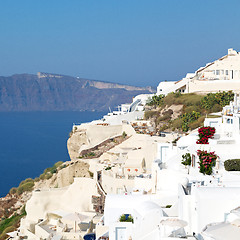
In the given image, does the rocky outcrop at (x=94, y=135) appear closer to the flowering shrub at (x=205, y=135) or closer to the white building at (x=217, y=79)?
the white building at (x=217, y=79)

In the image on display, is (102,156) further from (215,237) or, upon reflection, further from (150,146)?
(215,237)

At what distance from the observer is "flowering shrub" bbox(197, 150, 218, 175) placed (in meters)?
16.6

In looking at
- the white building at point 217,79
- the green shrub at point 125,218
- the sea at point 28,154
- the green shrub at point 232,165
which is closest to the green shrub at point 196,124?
the white building at point 217,79

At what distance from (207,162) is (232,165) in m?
0.81

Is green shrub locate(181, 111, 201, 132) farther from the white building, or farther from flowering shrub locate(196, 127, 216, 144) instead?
flowering shrub locate(196, 127, 216, 144)

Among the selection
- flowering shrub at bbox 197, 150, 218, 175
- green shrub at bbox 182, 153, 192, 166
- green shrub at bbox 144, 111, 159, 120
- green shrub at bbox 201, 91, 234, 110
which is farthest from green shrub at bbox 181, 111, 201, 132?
flowering shrub at bbox 197, 150, 218, 175

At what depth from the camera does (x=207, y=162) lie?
54.7 ft

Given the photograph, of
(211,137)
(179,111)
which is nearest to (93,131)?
(179,111)

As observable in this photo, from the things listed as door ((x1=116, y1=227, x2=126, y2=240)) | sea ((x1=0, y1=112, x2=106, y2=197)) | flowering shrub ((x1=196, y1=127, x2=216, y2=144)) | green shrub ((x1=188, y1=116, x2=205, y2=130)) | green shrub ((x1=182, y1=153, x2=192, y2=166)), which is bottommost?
sea ((x1=0, y1=112, x2=106, y2=197))

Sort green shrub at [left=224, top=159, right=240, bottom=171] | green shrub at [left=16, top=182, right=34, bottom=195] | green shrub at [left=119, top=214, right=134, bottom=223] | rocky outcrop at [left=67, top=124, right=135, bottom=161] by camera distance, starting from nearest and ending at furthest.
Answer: green shrub at [left=119, top=214, right=134, bottom=223] → green shrub at [left=224, top=159, right=240, bottom=171] → green shrub at [left=16, top=182, right=34, bottom=195] → rocky outcrop at [left=67, top=124, right=135, bottom=161]

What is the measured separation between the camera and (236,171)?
16141mm

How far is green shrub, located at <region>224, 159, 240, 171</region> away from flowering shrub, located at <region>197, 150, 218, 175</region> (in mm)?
429

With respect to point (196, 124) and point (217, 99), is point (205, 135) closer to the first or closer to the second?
point (196, 124)

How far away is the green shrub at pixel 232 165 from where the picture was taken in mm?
16188
